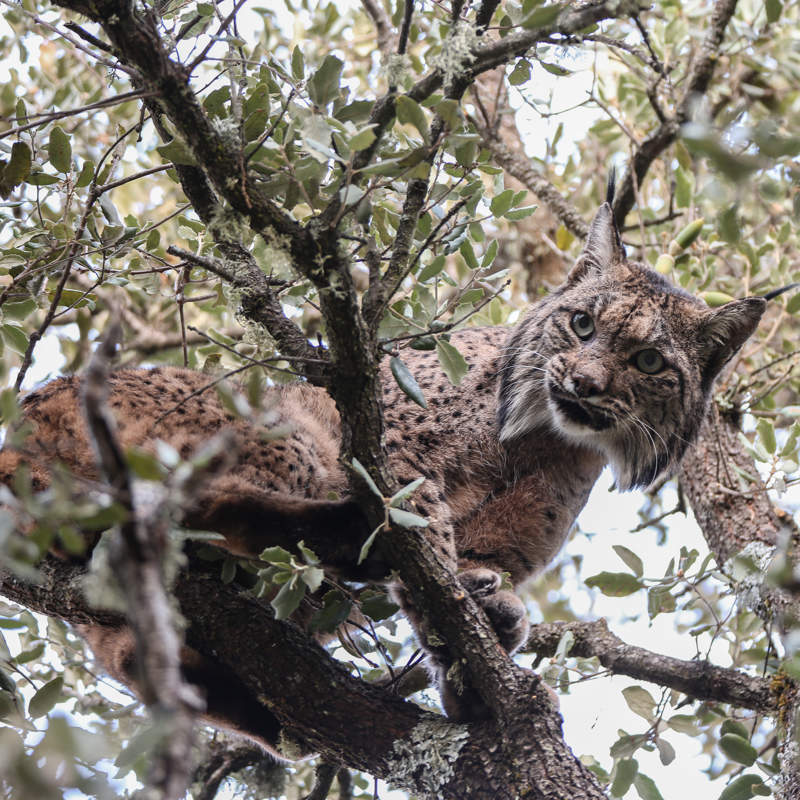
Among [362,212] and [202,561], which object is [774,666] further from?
[362,212]

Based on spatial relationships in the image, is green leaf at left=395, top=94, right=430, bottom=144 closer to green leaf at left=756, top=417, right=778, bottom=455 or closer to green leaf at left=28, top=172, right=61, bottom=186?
green leaf at left=28, top=172, right=61, bottom=186

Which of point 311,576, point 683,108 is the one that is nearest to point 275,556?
point 311,576

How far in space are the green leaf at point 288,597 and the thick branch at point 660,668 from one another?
178cm

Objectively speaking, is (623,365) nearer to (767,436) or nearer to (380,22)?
(767,436)

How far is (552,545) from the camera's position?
4410mm

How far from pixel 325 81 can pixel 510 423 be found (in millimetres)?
2138

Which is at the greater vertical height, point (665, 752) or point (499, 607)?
point (499, 607)

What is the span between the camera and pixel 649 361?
4418mm

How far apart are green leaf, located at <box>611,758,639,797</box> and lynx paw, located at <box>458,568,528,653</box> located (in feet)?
2.08

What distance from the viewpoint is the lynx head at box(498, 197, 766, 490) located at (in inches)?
168

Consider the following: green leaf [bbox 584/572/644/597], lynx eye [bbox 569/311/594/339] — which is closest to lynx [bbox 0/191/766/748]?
lynx eye [bbox 569/311/594/339]

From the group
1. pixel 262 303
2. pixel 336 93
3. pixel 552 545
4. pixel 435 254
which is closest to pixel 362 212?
pixel 336 93

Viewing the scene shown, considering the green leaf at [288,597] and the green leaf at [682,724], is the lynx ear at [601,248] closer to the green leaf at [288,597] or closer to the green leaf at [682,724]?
the green leaf at [682,724]

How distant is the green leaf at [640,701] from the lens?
13.4ft
